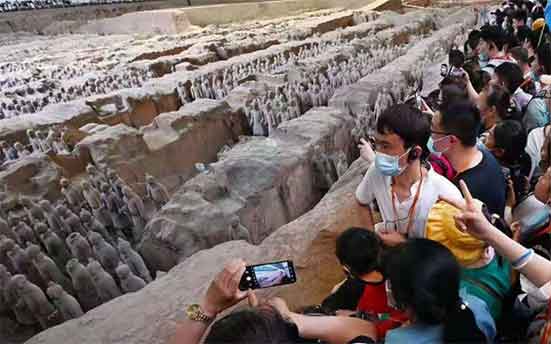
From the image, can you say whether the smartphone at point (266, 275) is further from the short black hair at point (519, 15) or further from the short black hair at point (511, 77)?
the short black hair at point (519, 15)

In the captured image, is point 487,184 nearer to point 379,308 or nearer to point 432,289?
point 379,308

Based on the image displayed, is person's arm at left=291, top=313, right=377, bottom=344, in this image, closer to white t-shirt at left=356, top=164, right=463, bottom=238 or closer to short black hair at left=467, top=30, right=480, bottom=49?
white t-shirt at left=356, top=164, right=463, bottom=238

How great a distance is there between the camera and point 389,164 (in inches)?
64.9

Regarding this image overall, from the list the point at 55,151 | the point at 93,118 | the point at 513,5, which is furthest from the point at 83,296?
the point at 513,5

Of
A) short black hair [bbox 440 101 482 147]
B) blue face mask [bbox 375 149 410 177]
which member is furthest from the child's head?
short black hair [bbox 440 101 482 147]

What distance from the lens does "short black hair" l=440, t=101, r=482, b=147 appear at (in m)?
1.74

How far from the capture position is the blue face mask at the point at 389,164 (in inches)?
64.8

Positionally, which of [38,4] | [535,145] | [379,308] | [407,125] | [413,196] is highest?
[38,4]

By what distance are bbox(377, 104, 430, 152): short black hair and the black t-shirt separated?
0.92 feet

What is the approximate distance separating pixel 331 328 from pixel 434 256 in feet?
1.71

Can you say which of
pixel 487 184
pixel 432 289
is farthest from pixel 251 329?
pixel 487 184

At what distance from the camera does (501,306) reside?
4.63 feet

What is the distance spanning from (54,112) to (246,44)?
5797 millimetres

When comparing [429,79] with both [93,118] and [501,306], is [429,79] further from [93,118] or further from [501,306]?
[501,306]
